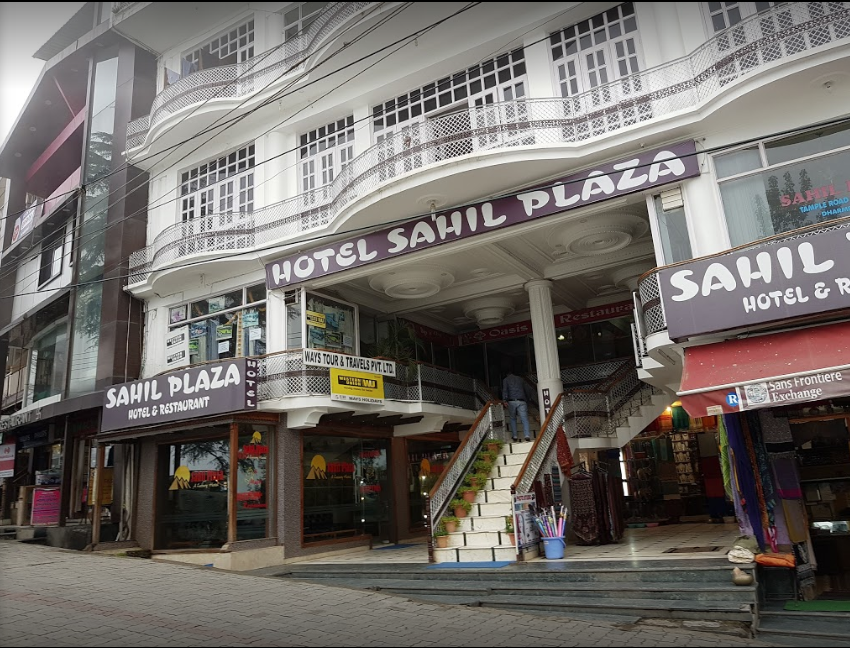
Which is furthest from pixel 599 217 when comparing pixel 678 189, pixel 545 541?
pixel 545 541

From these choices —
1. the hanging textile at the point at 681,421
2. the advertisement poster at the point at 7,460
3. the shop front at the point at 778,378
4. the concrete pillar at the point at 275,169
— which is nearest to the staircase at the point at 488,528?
the shop front at the point at 778,378

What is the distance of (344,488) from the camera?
16422 millimetres

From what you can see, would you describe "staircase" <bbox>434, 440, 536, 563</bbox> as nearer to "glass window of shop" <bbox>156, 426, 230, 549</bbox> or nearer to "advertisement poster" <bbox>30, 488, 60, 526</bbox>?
"glass window of shop" <bbox>156, 426, 230, 549</bbox>

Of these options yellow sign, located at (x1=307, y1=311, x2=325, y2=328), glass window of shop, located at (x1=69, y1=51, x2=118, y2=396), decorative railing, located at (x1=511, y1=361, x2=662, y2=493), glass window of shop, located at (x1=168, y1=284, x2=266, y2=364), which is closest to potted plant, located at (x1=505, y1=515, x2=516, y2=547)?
decorative railing, located at (x1=511, y1=361, x2=662, y2=493)

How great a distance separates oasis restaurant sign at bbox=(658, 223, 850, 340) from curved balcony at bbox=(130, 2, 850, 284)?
9.71 feet

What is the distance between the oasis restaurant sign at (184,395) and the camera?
14.1 meters

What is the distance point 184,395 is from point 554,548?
29.3 feet

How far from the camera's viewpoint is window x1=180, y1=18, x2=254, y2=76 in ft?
59.0

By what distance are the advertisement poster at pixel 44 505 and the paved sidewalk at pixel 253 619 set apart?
896cm

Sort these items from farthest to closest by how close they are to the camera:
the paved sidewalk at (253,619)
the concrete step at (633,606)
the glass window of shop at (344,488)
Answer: the glass window of shop at (344,488)
the concrete step at (633,606)
the paved sidewalk at (253,619)

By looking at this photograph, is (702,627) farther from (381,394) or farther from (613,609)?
(381,394)

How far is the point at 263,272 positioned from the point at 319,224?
213 centimetres

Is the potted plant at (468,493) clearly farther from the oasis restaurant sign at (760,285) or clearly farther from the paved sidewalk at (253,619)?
the oasis restaurant sign at (760,285)

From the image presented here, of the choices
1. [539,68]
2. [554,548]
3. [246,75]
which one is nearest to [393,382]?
[554,548]
